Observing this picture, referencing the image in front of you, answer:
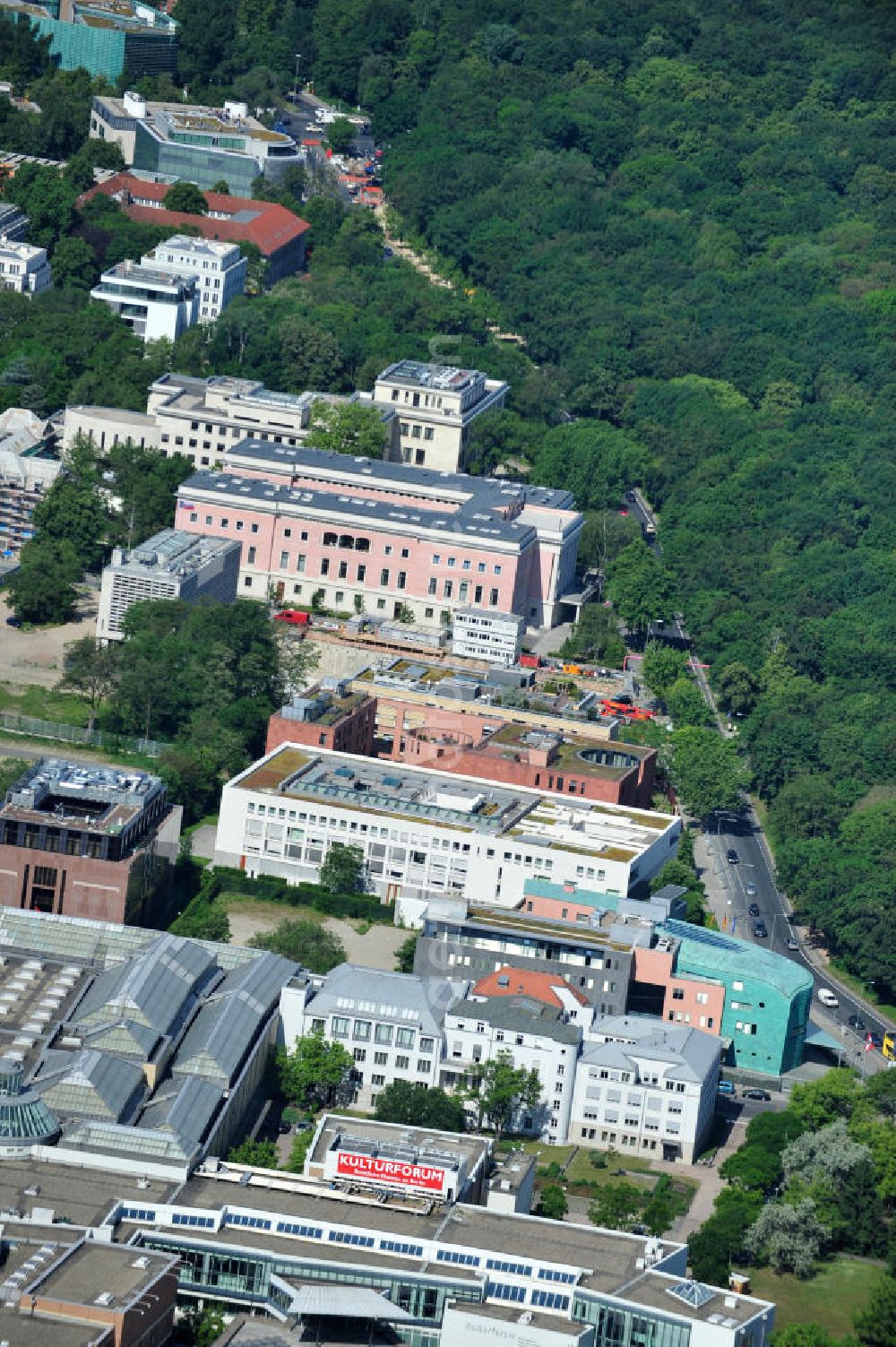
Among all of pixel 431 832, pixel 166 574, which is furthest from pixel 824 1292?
pixel 166 574

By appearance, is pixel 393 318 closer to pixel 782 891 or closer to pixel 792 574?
pixel 792 574

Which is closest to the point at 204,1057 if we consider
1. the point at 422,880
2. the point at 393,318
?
the point at 422,880

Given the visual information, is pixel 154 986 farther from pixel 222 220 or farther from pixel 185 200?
pixel 185 200

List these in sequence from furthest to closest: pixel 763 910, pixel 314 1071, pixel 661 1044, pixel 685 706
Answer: pixel 685 706 < pixel 763 910 < pixel 661 1044 < pixel 314 1071

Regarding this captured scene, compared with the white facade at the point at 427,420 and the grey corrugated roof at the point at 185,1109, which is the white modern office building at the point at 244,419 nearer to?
the white facade at the point at 427,420

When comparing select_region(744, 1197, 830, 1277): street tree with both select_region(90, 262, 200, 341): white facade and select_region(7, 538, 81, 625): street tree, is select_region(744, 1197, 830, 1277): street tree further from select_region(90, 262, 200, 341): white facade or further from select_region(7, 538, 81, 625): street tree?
select_region(90, 262, 200, 341): white facade

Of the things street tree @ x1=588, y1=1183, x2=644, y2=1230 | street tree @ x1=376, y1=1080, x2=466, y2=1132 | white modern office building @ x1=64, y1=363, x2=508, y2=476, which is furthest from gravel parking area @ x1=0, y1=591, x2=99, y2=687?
street tree @ x1=588, y1=1183, x2=644, y2=1230
